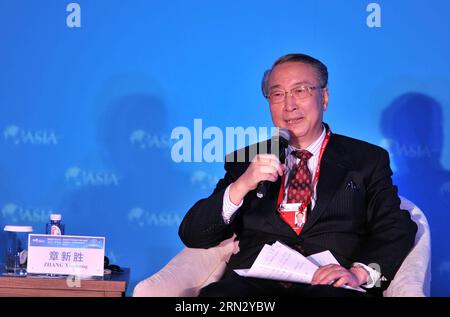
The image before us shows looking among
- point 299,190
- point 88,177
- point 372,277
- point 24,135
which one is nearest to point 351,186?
point 299,190

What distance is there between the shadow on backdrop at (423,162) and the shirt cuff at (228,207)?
1.28 meters

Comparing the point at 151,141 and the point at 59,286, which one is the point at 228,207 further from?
the point at 151,141

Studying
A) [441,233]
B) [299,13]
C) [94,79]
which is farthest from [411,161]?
[94,79]

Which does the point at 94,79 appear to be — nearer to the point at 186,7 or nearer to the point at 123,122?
the point at 123,122

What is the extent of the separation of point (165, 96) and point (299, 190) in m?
1.19

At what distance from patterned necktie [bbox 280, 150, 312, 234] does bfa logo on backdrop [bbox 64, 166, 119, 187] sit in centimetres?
124

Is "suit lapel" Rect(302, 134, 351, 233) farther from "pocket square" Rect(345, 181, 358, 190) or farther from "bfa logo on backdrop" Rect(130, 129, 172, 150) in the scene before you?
"bfa logo on backdrop" Rect(130, 129, 172, 150)

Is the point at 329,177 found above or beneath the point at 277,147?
beneath

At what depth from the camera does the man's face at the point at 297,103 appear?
2684 mm

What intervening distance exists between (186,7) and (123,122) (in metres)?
0.68

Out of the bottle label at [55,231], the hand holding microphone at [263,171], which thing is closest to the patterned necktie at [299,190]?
the hand holding microphone at [263,171]

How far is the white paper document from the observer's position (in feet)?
7.70

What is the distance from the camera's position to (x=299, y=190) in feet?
8.65

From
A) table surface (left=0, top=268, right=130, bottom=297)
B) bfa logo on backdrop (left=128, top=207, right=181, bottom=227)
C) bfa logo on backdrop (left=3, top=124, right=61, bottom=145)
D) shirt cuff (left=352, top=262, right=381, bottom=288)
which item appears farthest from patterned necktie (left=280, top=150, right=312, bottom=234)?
bfa logo on backdrop (left=3, top=124, right=61, bottom=145)
